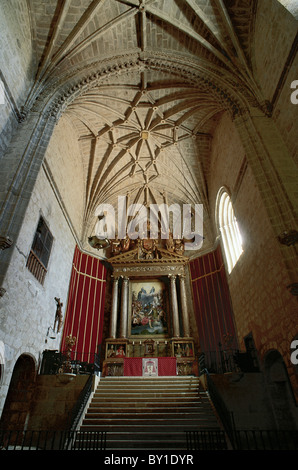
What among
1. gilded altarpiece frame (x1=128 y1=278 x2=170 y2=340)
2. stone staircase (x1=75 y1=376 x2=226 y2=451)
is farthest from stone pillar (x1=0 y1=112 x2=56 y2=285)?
gilded altarpiece frame (x1=128 y1=278 x2=170 y2=340)

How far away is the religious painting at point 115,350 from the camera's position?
40.0ft

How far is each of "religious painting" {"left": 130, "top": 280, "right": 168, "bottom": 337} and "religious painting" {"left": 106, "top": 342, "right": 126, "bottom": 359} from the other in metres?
0.99

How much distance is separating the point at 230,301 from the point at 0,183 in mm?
A: 9667

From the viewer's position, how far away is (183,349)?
1256 centimetres

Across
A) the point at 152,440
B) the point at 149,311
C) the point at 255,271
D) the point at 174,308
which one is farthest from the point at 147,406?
the point at 149,311

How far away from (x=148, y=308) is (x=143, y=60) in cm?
1118

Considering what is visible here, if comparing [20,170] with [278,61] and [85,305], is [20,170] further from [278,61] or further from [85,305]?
[85,305]

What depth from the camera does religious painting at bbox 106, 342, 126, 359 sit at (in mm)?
12200

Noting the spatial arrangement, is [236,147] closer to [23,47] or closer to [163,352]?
[23,47]

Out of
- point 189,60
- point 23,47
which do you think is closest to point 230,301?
point 189,60

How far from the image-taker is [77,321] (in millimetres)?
12648

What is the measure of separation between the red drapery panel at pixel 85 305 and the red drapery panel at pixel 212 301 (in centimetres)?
491

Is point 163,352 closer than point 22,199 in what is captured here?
No
